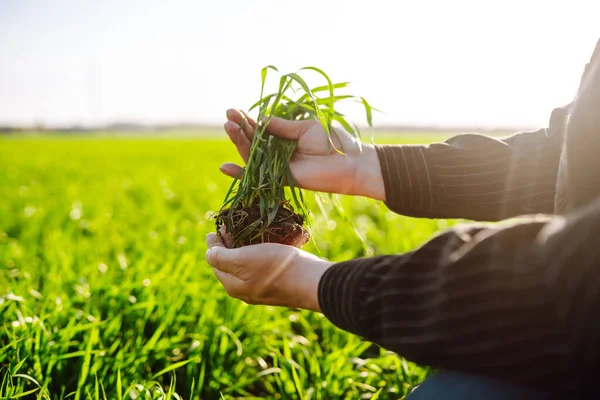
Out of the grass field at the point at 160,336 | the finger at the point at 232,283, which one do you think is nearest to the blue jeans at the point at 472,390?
the finger at the point at 232,283

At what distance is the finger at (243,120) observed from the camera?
1.87m

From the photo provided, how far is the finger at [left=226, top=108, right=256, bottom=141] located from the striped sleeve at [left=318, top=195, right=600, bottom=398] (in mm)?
928

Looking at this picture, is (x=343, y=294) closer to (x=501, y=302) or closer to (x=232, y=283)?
(x=501, y=302)

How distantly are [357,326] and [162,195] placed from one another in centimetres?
561

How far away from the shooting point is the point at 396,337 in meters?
1.07

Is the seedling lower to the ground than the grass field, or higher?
higher

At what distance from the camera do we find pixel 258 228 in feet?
5.97

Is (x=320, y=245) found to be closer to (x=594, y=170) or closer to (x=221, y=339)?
(x=221, y=339)

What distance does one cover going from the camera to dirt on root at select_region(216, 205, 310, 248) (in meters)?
1.83

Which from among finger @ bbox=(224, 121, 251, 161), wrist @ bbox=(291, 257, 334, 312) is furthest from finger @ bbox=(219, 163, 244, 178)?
wrist @ bbox=(291, 257, 334, 312)

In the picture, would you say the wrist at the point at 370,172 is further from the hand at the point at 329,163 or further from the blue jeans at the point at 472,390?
the blue jeans at the point at 472,390

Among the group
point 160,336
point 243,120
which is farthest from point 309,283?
point 160,336

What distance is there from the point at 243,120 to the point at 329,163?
34 cm

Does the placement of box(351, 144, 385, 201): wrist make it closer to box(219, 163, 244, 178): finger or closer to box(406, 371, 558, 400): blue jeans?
box(219, 163, 244, 178): finger
